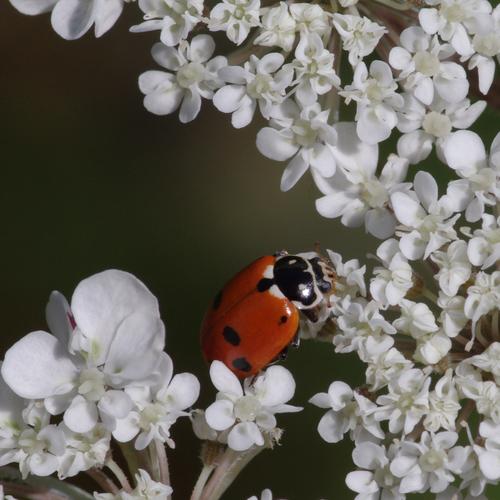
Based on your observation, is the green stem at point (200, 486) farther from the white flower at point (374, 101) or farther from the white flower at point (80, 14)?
the white flower at point (80, 14)

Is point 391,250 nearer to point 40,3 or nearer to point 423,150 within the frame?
point 423,150

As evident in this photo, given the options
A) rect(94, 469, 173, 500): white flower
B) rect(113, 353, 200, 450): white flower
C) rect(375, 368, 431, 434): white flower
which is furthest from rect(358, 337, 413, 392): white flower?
rect(94, 469, 173, 500): white flower

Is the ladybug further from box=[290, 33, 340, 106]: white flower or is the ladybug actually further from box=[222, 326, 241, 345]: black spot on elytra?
box=[290, 33, 340, 106]: white flower

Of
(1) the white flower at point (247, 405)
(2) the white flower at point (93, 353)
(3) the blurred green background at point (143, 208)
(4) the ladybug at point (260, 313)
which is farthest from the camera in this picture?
(3) the blurred green background at point (143, 208)

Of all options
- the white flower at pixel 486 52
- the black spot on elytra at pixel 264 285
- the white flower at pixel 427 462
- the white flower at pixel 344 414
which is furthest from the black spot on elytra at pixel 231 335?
the white flower at pixel 486 52

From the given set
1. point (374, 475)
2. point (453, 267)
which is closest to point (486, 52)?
point (453, 267)

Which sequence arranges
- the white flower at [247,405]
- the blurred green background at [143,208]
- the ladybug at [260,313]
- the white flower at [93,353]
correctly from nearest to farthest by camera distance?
the white flower at [93,353], the white flower at [247,405], the ladybug at [260,313], the blurred green background at [143,208]

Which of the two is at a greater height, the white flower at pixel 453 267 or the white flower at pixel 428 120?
the white flower at pixel 428 120
